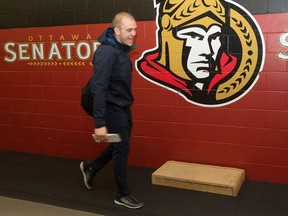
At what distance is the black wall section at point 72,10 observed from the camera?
11.3 ft

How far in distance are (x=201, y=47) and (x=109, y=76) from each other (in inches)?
42.4

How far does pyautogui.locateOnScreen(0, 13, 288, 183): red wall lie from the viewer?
319cm

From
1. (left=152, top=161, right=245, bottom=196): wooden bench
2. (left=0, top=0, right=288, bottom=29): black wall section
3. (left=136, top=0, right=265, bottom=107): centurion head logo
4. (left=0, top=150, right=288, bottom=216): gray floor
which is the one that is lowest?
(left=0, top=150, right=288, bottom=216): gray floor

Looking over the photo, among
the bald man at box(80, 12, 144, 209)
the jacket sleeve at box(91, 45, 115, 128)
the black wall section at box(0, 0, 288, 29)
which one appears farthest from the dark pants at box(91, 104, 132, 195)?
the black wall section at box(0, 0, 288, 29)

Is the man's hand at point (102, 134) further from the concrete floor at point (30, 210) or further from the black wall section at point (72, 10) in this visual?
the black wall section at point (72, 10)

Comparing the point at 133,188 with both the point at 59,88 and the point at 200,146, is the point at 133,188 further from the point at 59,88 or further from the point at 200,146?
the point at 59,88

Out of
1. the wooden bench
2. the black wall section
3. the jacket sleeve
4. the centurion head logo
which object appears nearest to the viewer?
the jacket sleeve

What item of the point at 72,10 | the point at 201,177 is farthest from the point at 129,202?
the point at 72,10

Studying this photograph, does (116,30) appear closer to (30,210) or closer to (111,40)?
(111,40)

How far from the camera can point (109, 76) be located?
264cm

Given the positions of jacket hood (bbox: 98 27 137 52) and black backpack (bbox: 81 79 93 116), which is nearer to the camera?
jacket hood (bbox: 98 27 137 52)

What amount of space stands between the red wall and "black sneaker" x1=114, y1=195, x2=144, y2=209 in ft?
2.79

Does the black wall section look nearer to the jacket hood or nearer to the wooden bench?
the jacket hood

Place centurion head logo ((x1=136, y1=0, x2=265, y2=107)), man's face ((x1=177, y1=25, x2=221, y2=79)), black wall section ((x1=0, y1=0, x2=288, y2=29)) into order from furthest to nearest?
black wall section ((x1=0, y1=0, x2=288, y2=29)) < man's face ((x1=177, y1=25, x2=221, y2=79)) < centurion head logo ((x1=136, y1=0, x2=265, y2=107))
